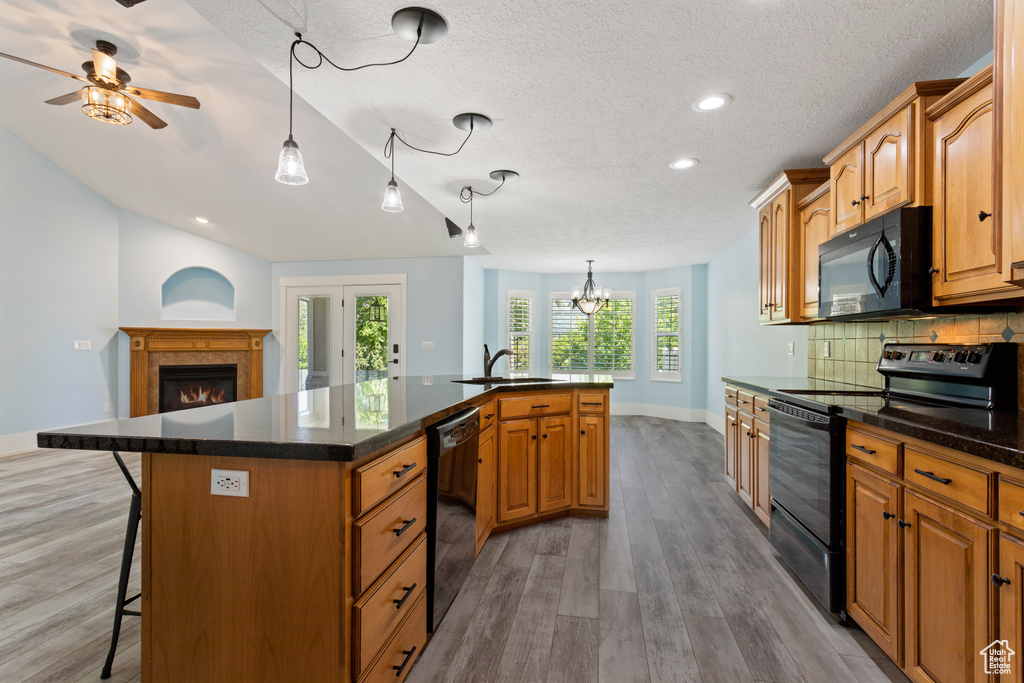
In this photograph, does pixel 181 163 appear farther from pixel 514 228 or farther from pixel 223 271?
pixel 514 228

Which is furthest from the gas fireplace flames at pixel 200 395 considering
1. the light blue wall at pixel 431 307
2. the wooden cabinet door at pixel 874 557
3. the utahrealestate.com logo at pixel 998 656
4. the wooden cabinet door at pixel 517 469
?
the utahrealestate.com logo at pixel 998 656

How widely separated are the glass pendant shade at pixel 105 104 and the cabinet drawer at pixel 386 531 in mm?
3535

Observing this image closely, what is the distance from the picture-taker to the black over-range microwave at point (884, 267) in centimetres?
195

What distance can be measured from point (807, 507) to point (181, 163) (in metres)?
5.95

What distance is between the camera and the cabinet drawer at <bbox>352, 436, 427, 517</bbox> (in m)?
1.25

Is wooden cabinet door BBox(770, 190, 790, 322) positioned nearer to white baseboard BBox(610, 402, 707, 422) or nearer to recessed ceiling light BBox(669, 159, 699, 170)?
recessed ceiling light BBox(669, 159, 699, 170)

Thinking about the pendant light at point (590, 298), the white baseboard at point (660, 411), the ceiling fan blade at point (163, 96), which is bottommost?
the white baseboard at point (660, 411)

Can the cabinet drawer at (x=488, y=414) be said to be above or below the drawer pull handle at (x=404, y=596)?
above

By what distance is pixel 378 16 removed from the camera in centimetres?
176

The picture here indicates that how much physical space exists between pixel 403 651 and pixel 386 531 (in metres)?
0.48

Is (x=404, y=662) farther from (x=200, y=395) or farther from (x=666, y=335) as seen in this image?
(x=666, y=335)

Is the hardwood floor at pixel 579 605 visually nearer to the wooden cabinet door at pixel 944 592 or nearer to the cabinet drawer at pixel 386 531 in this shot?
the wooden cabinet door at pixel 944 592

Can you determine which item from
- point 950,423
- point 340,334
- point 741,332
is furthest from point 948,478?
point 340,334

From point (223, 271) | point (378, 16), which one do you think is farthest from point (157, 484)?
point (223, 271)
